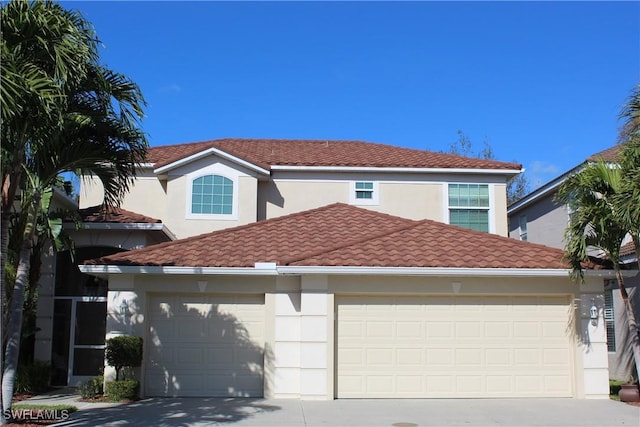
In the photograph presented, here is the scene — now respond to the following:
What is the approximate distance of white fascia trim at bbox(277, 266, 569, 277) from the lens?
1327 centimetres

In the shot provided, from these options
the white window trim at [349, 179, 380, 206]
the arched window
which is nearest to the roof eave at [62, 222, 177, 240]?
the arched window

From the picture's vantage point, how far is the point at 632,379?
52.5 feet

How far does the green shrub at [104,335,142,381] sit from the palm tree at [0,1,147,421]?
2.88 meters

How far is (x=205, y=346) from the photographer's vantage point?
46.4 feet

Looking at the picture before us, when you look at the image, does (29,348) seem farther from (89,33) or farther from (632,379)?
(632,379)

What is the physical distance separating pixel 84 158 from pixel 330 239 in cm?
666

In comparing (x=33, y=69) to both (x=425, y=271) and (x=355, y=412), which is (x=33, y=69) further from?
(x=425, y=271)

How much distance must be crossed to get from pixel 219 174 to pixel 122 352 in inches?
270

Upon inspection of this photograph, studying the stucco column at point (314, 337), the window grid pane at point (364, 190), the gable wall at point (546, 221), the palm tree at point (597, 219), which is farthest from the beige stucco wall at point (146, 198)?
the gable wall at point (546, 221)

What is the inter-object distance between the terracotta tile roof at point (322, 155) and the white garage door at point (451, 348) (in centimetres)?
651

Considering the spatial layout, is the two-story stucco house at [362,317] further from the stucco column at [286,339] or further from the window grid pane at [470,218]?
the window grid pane at [470,218]

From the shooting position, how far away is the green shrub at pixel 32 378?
14766 millimetres

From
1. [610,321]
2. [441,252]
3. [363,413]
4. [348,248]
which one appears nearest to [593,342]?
[441,252]

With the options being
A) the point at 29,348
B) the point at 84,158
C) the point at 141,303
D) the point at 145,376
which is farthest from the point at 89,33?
the point at 29,348
